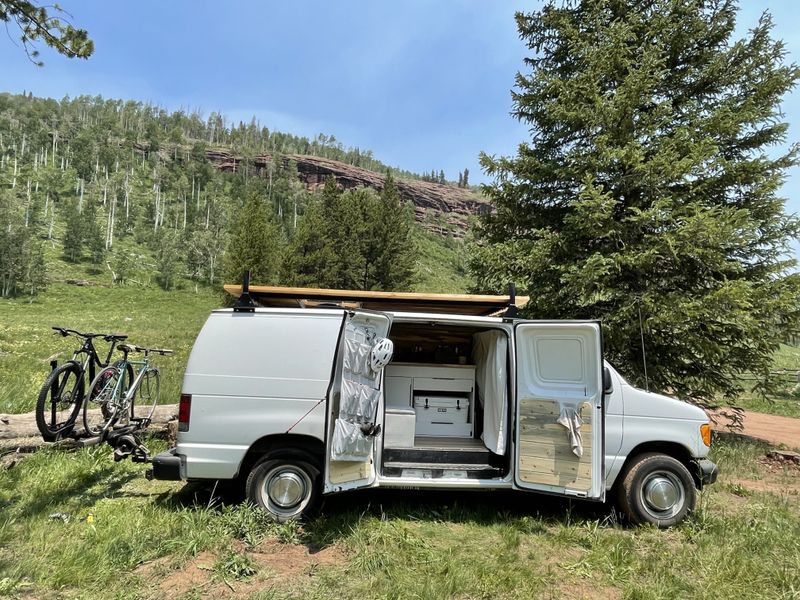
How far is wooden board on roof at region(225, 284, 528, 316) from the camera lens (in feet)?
18.2

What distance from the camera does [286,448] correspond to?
16.0 ft

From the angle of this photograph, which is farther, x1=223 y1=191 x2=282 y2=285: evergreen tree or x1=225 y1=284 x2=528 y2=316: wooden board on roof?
x1=223 y1=191 x2=282 y2=285: evergreen tree

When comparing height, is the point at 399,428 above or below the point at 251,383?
below

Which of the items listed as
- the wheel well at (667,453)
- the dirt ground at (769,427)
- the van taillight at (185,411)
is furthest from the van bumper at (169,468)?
the dirt ground at (769,427)

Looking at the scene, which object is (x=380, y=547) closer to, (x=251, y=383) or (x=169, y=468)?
(x=251, y=383)

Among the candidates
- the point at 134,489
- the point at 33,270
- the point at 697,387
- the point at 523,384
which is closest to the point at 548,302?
the point at 697,387

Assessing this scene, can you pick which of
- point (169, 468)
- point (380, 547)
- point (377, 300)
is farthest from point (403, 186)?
point (380, 547)

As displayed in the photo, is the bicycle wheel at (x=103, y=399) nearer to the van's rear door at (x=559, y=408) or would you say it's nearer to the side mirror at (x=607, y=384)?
the van's rear door at (x=559, y=408)

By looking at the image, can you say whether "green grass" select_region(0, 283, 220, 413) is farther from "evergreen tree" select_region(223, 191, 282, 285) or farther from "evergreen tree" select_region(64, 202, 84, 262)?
"evergreen tree" select_region(64, 202, 84, 262)

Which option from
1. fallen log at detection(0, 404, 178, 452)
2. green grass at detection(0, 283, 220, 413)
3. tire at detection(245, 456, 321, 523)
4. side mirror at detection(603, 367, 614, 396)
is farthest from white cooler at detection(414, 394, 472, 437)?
green grass at detection(0, 283, 220, 413)

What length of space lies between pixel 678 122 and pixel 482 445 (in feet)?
27.8

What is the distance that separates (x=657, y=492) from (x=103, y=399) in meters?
6.27

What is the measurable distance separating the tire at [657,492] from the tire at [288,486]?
3209 millimetres

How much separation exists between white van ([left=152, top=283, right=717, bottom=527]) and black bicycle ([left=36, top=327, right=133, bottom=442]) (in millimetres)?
1367
